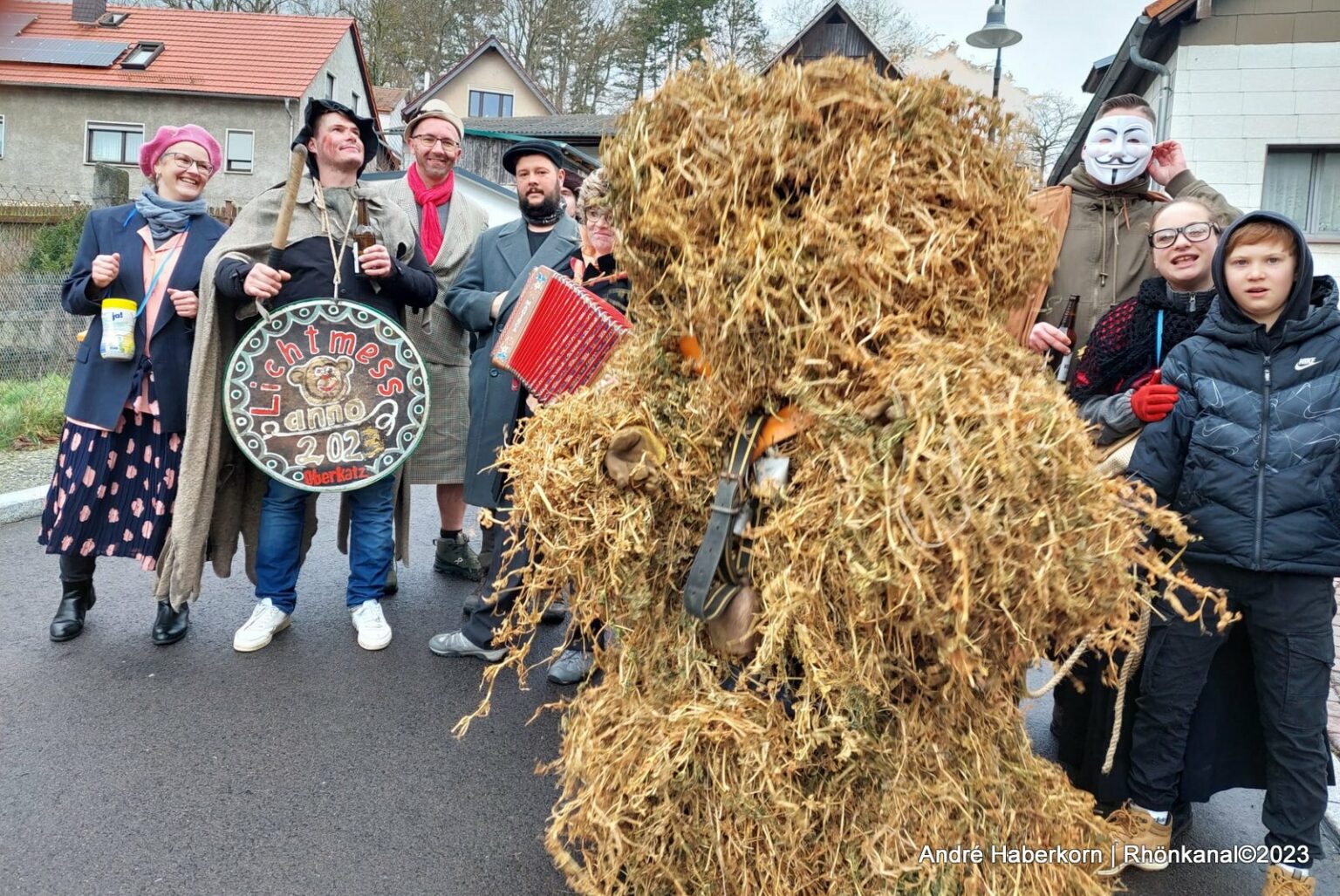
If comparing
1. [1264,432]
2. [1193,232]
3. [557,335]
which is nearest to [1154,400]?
[1264,432]

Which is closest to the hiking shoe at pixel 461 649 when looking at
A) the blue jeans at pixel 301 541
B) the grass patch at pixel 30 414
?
the blue jeans at pixel 301 541

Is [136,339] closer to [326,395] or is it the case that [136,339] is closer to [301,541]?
[326,395]

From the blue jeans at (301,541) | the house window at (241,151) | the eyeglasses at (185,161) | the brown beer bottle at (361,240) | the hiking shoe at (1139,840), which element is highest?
the house window at (241,151)

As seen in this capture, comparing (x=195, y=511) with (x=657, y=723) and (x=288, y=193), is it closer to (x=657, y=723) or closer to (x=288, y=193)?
(x=288, y=193)

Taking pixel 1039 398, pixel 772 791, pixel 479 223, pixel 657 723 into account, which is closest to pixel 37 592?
pixel 479 223

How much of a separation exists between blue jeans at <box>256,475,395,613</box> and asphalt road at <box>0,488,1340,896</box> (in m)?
0.26

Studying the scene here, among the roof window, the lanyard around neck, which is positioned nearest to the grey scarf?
the lanyard around neck

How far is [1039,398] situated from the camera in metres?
1.60

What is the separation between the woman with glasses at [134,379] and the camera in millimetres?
3979

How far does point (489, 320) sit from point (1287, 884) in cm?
362

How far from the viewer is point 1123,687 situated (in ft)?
8.78

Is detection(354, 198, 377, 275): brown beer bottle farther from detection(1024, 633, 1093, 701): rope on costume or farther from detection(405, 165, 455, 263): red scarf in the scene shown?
detection(1024, 633, 1093, 701): rope on costume

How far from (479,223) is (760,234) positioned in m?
3.96

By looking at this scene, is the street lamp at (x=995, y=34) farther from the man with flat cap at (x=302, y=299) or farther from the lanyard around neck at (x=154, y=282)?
the lanyard around neck at (x=154, y=282)
